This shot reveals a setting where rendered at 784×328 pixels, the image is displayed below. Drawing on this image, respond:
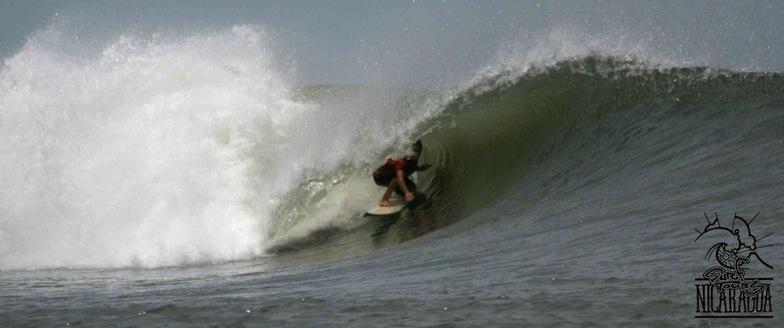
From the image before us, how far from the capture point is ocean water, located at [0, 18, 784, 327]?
17.0ft

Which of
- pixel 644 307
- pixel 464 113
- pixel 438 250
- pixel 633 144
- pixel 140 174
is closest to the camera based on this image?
pixel 644 307

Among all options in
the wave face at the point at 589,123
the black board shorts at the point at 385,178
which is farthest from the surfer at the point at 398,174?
the wave face at the point at 589,123

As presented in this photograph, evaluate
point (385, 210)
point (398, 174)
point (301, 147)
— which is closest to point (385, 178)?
point (398, 174)

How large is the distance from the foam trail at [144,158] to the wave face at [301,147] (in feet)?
0.10

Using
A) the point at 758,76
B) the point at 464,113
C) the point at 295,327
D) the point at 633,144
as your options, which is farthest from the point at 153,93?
the point at 295,327

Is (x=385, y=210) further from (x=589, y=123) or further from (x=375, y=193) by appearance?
(x=589, y=123)

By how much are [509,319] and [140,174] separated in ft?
30.4

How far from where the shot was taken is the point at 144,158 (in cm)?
1319

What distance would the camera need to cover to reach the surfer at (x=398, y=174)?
12.0 m

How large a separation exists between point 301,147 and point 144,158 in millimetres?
2306

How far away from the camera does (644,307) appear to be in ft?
14.3

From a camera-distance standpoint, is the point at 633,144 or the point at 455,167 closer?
the point at 633,144

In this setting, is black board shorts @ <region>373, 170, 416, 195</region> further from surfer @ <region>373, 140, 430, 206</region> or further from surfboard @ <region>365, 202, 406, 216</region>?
surfboard @ <region>365, 202, 406, 216</region>

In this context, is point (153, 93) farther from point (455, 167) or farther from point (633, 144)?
point (633, 144)
